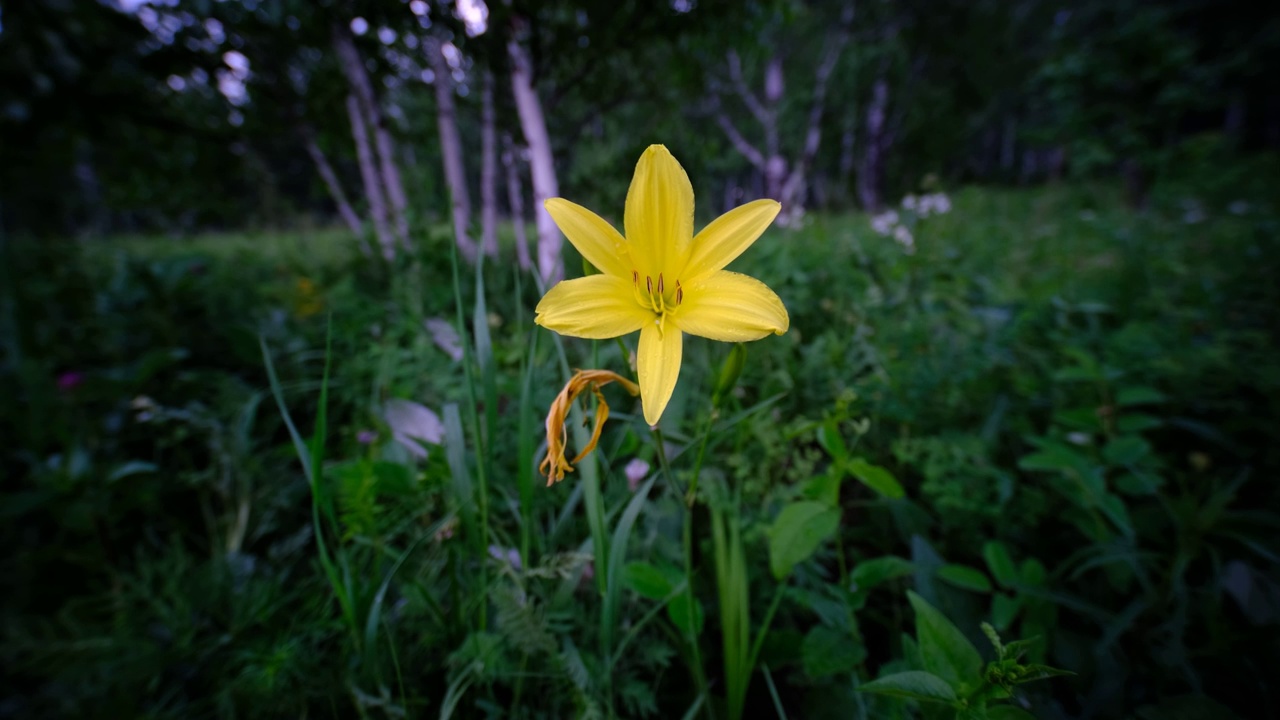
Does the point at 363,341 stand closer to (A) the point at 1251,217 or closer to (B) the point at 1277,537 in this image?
(B) the point at 1277,537

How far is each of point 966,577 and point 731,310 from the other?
71 centimetres

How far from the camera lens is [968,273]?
2418 millimetres

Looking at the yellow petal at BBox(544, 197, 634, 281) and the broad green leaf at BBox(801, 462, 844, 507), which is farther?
the broad green leaf at BBox(801, 462, 844, 507)

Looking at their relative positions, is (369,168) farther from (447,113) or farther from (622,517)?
(622,517)

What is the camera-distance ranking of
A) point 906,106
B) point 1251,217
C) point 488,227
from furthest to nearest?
point 906,106, point 1251,217, point 488,227

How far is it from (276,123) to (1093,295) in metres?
4.33

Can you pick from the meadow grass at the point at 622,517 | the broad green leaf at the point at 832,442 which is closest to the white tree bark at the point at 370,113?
the meadow grass at the point at 622,517

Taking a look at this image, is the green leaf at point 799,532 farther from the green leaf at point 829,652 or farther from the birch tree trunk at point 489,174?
the birch tree trunk at point 489,174

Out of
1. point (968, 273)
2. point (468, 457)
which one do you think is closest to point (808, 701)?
point (468, 457)

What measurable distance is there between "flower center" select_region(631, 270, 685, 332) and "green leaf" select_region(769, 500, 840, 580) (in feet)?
1.32

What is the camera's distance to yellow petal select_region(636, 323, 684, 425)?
617 millimetres

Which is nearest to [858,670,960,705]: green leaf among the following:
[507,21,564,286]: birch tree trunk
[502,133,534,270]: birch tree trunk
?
[507,21,564,286]: birch tree trunk

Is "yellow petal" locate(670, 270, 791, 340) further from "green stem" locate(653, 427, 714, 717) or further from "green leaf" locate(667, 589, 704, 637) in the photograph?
"green leaf" locate(667, 589, 704, 637)

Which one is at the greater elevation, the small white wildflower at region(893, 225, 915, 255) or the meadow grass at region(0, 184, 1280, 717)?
the small white wildflower at region(893, 225, 915, 255)
